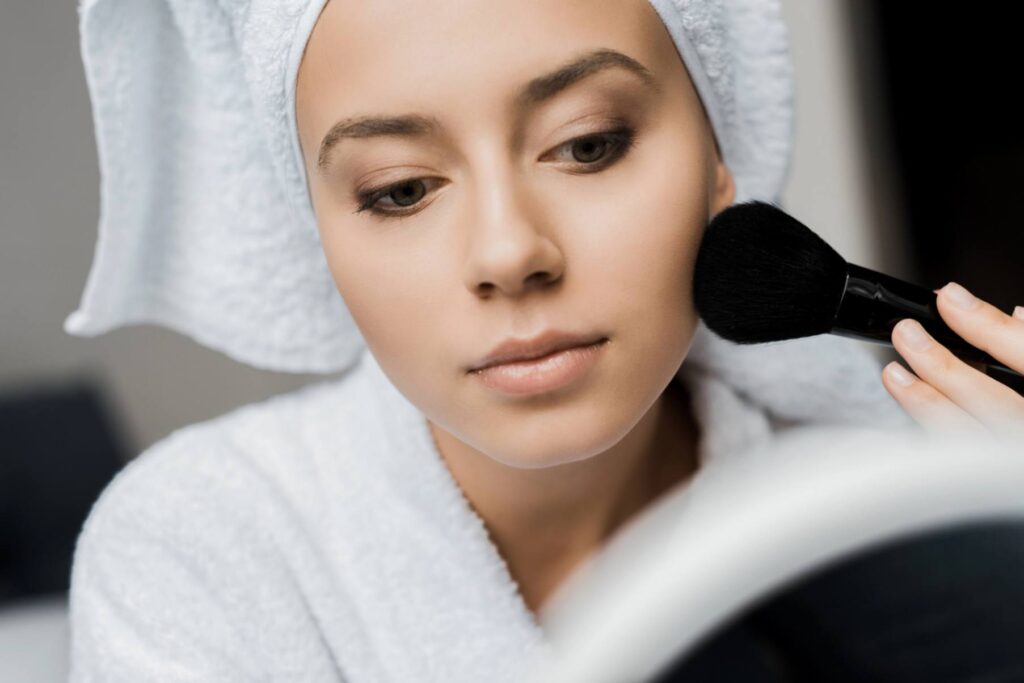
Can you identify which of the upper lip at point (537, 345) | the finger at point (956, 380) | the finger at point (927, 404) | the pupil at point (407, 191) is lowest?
the finger at point (927, 404)

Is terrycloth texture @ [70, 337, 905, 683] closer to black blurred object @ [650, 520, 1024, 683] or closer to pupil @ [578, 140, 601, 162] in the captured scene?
pupil @ [578, 140, 601, 162]

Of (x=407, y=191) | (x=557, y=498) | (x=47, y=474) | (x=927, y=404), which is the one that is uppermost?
(x=407, y=191)

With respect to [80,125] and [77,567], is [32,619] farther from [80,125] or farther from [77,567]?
[80,125]

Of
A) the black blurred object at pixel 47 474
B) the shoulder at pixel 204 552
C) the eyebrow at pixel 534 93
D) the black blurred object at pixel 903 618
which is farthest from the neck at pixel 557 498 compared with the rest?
the black blurred object at pixel 47 474

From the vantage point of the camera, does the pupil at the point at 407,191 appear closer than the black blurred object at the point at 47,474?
Yes

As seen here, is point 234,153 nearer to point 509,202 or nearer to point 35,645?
point 509,202

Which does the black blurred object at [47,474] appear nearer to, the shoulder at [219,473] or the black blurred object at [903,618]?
the shoulder at [219,473]

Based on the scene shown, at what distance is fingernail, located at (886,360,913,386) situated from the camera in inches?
22.0

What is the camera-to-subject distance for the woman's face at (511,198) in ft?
1.61

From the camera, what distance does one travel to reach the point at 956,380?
21.3 inches

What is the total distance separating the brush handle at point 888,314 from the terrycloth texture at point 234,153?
15 cm

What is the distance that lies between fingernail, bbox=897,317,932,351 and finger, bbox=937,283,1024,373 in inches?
0.8

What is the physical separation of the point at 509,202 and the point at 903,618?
276 millimetres

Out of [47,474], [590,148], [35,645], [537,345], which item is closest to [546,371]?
[537,345]
